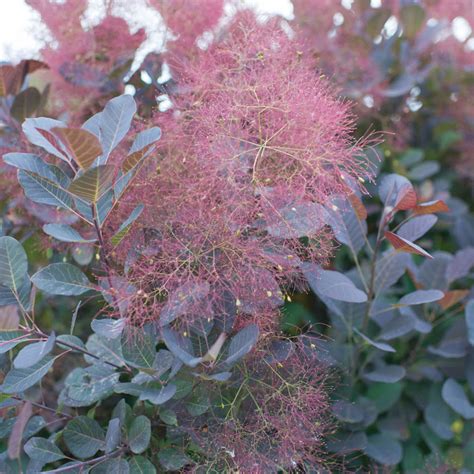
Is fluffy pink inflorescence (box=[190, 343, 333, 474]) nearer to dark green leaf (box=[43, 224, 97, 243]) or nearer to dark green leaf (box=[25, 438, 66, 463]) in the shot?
dark green leaf (box=[25, 438, 66, 463])

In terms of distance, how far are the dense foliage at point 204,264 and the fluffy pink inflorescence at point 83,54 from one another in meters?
0.01

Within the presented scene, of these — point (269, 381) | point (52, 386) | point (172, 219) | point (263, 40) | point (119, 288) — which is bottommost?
point (52, 386)

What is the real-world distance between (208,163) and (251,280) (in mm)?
206

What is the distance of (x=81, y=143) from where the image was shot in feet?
2.98

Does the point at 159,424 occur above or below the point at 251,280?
A: below

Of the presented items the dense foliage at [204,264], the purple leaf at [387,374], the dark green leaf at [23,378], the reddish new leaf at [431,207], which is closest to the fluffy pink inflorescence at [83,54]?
the dense foliage at [204,264]

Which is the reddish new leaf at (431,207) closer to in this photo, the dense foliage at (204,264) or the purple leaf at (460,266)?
the dense foliage at (204,264)

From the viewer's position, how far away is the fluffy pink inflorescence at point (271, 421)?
1040mm

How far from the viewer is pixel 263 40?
1.23m

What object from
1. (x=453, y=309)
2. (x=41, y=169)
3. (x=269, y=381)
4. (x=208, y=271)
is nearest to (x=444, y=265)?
(x=453, y=309)

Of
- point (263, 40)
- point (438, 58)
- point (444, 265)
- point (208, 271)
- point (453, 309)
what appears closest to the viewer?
point (208, 271)

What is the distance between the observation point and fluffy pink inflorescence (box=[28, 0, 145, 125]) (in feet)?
4.83

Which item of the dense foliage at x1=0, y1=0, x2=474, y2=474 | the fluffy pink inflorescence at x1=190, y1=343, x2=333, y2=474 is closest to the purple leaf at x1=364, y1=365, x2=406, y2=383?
the dense foliage at x1=0, y1=0, x2=474, y2=474

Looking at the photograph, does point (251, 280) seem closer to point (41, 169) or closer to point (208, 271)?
point (208, 271)
